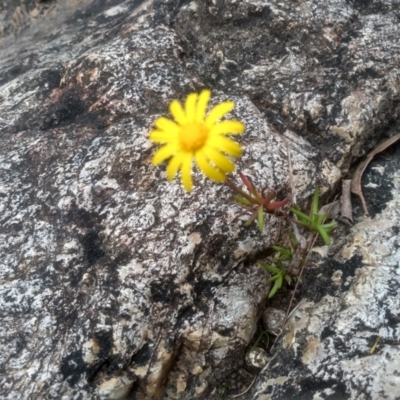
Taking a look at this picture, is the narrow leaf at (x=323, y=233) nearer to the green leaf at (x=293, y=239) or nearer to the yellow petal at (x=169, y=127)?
the green leaf at (x=293, y=239)

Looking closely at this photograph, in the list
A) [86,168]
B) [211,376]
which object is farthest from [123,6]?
[211,376]

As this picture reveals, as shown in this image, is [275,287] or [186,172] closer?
[186,172]

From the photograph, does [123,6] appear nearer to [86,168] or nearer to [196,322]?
[86,168]

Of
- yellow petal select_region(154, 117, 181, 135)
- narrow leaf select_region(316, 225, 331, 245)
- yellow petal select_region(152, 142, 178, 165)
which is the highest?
yellow petal select_region(154, 117, 181, 135)

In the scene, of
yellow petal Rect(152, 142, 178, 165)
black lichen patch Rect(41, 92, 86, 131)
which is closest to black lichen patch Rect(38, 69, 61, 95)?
black lichen patch Rect(41, 92, 86, 131)

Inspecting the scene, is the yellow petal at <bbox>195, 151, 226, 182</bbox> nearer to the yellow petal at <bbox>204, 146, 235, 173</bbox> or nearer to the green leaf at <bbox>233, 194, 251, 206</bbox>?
the yellow petal at <bbox>204, 146, 235, 173</bbox>

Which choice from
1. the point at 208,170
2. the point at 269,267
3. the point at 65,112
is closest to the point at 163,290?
the point at 269,267

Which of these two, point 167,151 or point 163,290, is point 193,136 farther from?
point 163,290
